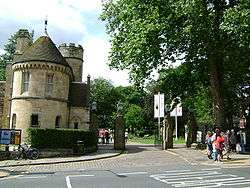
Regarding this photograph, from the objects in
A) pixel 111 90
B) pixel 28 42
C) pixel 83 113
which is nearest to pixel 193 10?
pixel 83 113

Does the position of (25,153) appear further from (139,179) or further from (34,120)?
(139,179)

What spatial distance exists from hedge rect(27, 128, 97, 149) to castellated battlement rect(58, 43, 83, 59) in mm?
23176

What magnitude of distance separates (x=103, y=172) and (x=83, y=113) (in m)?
25.1

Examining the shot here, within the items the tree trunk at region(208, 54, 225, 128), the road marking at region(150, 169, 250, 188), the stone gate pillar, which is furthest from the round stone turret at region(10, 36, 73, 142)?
the road marking at region(150, 169, 250, 188)

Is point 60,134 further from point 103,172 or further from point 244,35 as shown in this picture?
point 244,35

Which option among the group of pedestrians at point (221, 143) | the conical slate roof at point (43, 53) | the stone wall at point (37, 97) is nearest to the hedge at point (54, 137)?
the stone wall at point (37, 97)

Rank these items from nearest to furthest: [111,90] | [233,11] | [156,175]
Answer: [156,175], [233,11], [111,90]

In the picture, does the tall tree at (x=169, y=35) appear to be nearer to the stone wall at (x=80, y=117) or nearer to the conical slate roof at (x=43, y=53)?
the conical slate roof at (x=43, y=53)

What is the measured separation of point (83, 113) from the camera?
→ 45.0 m

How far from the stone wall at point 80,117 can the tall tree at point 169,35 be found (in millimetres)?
12747

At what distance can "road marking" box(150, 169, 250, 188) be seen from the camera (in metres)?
15.8

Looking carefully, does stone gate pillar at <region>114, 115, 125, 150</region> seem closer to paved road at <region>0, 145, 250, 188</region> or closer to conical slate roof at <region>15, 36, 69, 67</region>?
conical slate roof at <region>15, 36, 69, 67</region>

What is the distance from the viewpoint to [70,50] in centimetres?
5481

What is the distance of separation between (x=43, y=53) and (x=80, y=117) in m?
8.32
